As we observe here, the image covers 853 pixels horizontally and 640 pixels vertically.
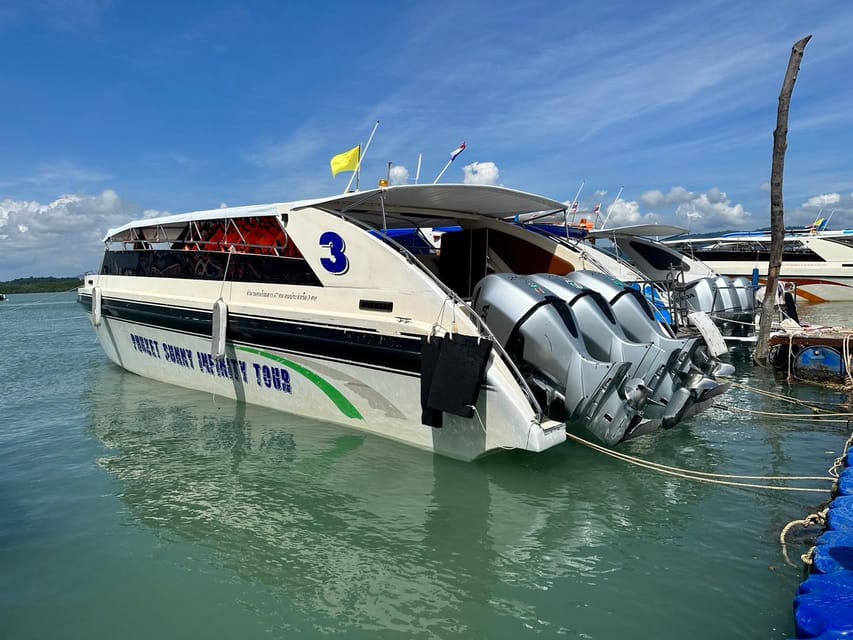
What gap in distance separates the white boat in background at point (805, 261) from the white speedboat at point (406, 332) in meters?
22.6

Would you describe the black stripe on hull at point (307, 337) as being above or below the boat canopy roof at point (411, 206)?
below

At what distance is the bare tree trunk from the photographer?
10.5 m

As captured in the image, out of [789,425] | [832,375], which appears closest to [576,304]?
[789,425]

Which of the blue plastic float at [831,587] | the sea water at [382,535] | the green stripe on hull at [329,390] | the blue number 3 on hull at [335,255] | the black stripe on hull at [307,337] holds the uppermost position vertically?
the blue number 3 on hull at [335,255]

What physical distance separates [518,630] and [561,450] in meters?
3.06

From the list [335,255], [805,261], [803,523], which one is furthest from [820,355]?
[805,261]

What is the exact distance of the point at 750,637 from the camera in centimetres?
320

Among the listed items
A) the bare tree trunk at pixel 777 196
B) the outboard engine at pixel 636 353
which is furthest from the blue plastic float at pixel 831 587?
the bare tree trunk at pixel 777 196

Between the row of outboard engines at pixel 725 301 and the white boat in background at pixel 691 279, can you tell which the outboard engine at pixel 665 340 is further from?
the row of outboard engines at pixel 725 301

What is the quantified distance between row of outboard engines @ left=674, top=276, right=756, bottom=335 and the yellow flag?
28.2ft

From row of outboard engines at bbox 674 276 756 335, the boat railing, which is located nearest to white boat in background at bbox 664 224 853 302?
row of outboard engines at bbox 674 276 756 335

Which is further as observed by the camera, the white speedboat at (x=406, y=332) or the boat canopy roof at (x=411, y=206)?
the boat canopy roof at (x=411, y=206)

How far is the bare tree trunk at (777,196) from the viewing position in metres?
10.5

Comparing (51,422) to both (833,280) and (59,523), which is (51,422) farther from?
(833,280)
